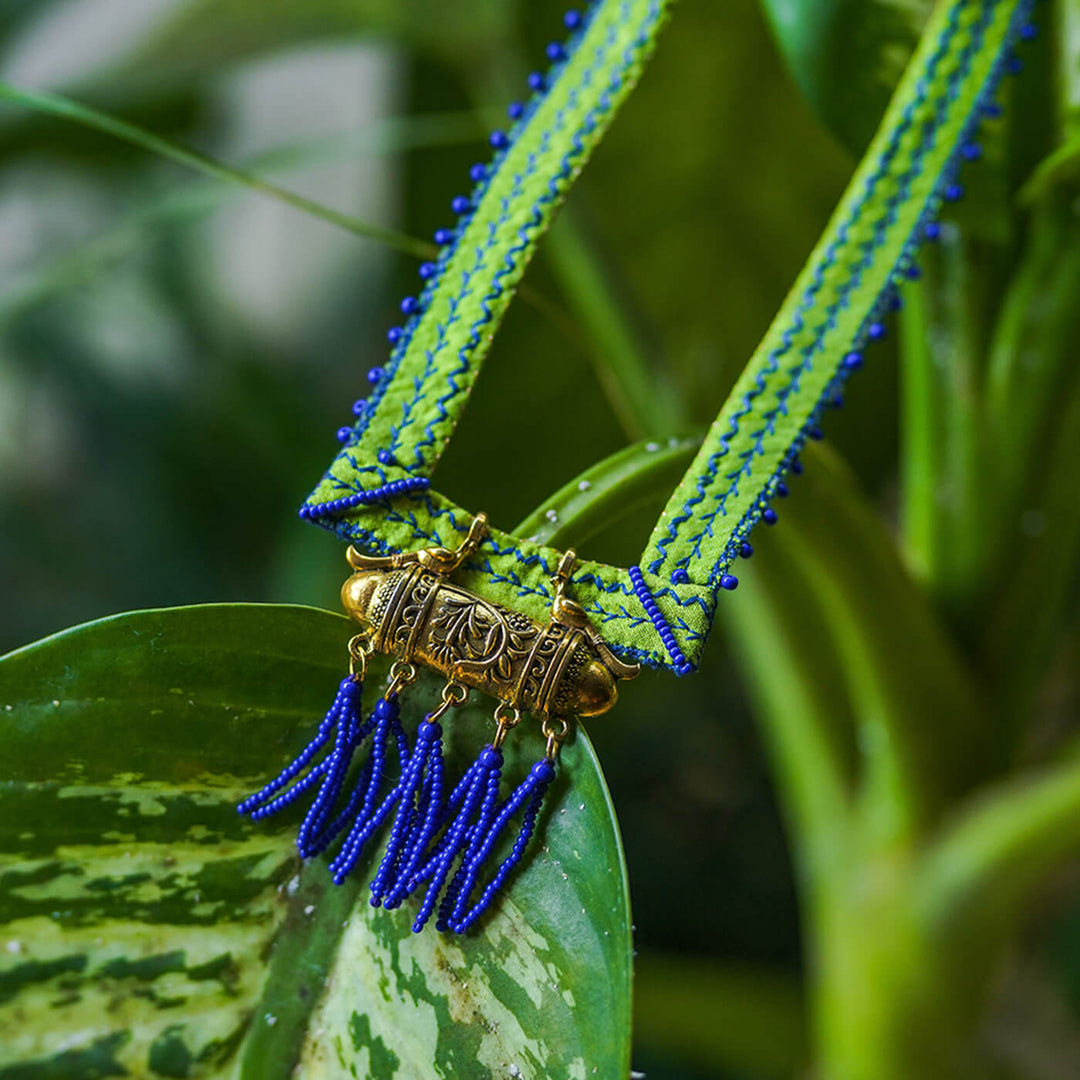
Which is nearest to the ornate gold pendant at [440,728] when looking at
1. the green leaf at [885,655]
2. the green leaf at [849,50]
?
the green leaf at [885,655]

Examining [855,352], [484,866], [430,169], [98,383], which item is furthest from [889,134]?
[98,383]

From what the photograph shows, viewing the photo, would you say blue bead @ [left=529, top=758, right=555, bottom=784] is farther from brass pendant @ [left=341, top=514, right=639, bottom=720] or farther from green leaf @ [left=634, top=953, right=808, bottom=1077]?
green leaf @ [left=634, top=953, right=808, bottom=1077]

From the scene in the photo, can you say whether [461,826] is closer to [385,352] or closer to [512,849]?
[512,849]

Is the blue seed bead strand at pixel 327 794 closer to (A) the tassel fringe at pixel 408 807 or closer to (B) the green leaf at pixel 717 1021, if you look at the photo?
(A) the tassel fringe at pixel 408 807

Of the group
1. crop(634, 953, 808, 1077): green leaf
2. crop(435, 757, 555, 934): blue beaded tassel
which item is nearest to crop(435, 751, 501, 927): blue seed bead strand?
crop(435, 757, 555, 934): blue beaded tassel

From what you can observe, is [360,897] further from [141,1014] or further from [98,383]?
[98,383]

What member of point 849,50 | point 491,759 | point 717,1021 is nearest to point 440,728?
point 491,759

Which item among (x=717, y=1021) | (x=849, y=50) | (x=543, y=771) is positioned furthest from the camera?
(x=717, y=1021)
